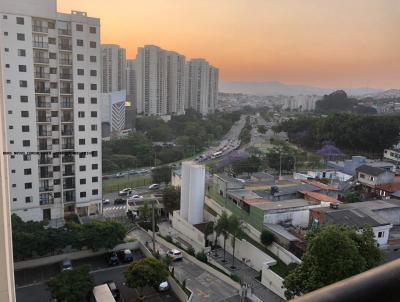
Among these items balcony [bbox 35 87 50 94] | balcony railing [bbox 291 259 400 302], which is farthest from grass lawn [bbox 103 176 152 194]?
balcony railing [bbox 291 259 400 302]

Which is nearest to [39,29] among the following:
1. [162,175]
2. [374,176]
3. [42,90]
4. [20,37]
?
[20,37]

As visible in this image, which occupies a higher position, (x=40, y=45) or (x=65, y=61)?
(x=40, y=45)

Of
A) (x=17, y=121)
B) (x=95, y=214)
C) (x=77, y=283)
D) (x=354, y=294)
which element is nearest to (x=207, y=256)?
(x=77, y=283)

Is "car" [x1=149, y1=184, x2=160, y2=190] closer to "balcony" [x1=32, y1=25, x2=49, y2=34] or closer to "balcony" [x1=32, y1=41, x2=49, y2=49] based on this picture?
"balcony" [x1=32, y1=41, x2=49, y2=49]

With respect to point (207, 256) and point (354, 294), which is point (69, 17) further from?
point (354, 294)

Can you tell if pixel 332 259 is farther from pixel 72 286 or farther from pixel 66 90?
pixel 66 90

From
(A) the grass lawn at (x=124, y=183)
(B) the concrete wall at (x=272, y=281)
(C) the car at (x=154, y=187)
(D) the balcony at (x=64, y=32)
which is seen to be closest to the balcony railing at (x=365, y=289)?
(B) the concrete wall at (x=272, y=281)
